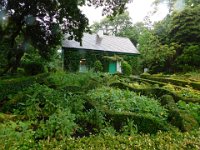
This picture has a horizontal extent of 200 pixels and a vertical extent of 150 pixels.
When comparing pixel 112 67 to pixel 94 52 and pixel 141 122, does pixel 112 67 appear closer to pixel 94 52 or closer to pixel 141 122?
pixel 94 52

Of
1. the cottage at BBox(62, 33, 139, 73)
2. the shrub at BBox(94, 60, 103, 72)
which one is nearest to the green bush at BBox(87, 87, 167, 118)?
the cottage at BBox(62, 33, 139, 73)

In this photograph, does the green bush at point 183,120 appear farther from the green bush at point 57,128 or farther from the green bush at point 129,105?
the green bush at point 57,128

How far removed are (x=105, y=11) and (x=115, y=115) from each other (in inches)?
356

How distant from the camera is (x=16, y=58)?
16594mm

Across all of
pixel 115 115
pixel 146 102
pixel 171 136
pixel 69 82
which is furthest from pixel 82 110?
pixel 69 82

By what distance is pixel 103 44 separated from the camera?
31.2 metres

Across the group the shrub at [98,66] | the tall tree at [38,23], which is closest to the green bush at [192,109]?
the tall tree at [38,23]

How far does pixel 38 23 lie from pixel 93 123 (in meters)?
12.3

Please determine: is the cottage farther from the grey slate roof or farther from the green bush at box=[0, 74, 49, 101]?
the green bush at box=[0, 74, 49, 101]

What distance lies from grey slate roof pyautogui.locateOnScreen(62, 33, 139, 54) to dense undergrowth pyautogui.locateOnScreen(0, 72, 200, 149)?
1932 cm

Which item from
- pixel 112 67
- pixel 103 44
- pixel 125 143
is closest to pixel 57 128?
pixel 125 143

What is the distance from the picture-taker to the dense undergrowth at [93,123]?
3.95 meters

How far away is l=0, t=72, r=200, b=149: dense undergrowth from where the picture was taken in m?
3.95

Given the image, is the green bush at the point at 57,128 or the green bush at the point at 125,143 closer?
the green bush at the point at 125,143
